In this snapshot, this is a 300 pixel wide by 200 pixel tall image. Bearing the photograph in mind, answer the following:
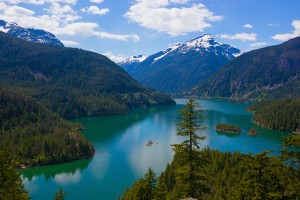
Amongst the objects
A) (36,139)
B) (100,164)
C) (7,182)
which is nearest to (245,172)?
(7,182)

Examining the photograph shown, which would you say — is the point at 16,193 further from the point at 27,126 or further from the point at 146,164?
the point at 27,126

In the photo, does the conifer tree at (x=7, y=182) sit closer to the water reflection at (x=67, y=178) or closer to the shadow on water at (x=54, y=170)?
the water reflection at (x=67, y=178)

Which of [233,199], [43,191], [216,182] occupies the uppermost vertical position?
[233,199]

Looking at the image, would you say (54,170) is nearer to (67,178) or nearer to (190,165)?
(67,178)

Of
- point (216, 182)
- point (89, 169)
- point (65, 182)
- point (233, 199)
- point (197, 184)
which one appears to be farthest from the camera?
point (89, 169)

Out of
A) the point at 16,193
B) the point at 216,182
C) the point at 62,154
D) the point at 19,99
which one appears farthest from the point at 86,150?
the point at 16,193
